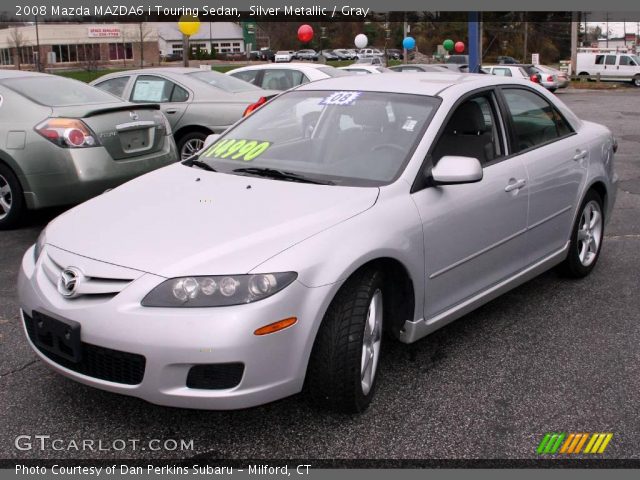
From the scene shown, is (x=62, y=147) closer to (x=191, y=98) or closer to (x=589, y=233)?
(x=191, y=98)

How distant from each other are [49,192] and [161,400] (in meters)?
3.98

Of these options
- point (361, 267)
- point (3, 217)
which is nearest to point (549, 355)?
point (361, 267)

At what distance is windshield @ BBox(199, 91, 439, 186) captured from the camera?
385 cm

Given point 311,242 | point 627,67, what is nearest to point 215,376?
point 311,242

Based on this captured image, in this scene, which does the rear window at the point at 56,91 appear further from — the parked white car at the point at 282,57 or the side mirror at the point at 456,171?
the parked white car at the point at 282,57

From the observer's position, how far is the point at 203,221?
11.0 feet

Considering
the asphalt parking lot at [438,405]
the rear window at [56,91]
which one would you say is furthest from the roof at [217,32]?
the asphalt parking lot at [438,405]

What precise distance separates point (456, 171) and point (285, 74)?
31.2ft

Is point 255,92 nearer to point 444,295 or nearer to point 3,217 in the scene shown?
point 3,217

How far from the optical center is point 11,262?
582 centimetres

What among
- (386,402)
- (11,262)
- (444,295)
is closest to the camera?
(386,402)

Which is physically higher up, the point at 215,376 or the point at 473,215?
the point at 473,215

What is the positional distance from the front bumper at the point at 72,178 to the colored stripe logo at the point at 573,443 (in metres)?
4.48

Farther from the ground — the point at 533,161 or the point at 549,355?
the point at 533,161
